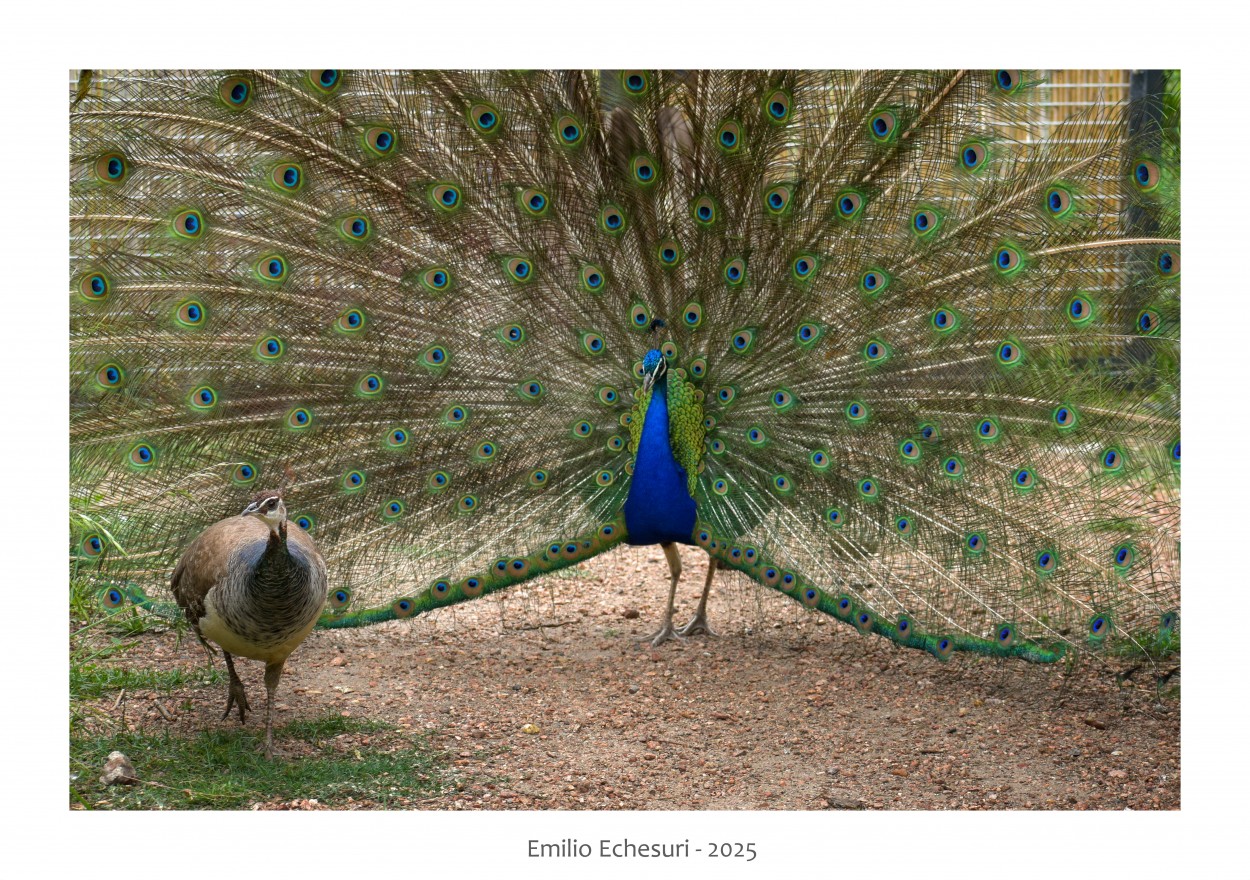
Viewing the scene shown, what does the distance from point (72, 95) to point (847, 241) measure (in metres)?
2.66

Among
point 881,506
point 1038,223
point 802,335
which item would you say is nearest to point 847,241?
point 802,335

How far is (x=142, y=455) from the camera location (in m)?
3.95

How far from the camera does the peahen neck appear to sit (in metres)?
4.12

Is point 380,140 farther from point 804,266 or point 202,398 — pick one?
point 804,266

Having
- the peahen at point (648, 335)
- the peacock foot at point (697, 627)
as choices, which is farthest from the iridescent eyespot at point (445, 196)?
the peacock foot at point (697, 627)

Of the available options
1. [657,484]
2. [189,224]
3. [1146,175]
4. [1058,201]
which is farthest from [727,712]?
[189,224]

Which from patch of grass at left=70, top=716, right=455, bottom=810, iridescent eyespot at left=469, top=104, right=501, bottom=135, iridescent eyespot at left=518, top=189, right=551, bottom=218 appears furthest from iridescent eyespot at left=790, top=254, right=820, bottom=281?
patch of grass at left=70, top=716, right=455, bottom=810

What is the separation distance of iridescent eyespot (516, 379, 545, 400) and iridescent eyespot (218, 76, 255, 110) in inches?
55.6

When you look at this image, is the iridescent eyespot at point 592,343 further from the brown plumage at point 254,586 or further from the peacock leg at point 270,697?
the peacock leg at point 270,697

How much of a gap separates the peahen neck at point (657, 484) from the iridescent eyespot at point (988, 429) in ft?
3.64

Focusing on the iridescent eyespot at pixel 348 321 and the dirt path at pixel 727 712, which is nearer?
the dirt path at pixel 727 712

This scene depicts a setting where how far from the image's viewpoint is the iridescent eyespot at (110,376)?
3.87 metres

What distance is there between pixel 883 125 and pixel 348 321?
6.81 feet

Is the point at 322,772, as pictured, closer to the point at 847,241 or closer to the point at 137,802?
the point at 137,802
